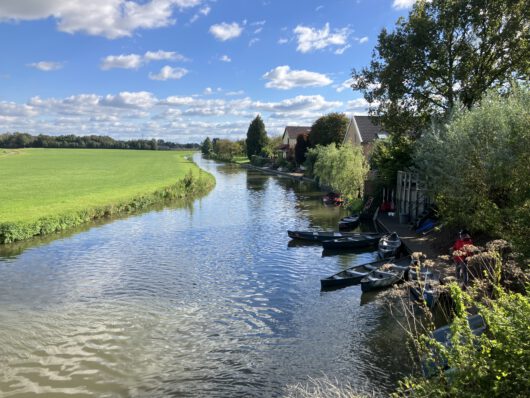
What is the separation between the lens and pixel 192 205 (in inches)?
1565

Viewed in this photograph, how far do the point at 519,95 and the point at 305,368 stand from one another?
12508mm

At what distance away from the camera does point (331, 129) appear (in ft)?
202

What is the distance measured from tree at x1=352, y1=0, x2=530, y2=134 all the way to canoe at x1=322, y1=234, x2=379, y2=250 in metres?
7.62

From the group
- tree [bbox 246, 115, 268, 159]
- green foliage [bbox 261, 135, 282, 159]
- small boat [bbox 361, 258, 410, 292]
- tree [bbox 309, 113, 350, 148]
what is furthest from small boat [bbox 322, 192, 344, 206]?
tree [bbox 246, 115, 268, 159]

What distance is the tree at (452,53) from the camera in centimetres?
2217

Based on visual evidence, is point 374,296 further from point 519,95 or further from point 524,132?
point 519,95

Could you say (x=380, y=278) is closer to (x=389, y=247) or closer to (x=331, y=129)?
(x=389, y=247)

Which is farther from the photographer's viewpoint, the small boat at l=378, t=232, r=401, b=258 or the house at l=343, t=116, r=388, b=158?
the house at l=343, t=116, r=388, b=158

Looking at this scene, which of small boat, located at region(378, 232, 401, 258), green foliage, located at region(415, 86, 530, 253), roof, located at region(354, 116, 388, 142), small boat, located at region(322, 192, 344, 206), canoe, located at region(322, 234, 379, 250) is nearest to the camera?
green foliage, located at region(415, 86, 530, 253)

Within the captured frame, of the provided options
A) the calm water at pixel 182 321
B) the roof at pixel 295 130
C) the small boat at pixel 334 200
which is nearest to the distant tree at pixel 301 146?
the roof at pixel 295 130

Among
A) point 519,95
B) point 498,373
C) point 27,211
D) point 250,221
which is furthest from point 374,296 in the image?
point 27,211

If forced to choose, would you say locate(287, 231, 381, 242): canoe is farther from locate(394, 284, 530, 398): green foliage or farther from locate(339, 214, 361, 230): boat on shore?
locate(394, 284, 530, 398): green foliage

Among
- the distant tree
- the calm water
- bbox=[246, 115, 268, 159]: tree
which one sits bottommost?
the calm water

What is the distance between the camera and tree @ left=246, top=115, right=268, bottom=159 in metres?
110
